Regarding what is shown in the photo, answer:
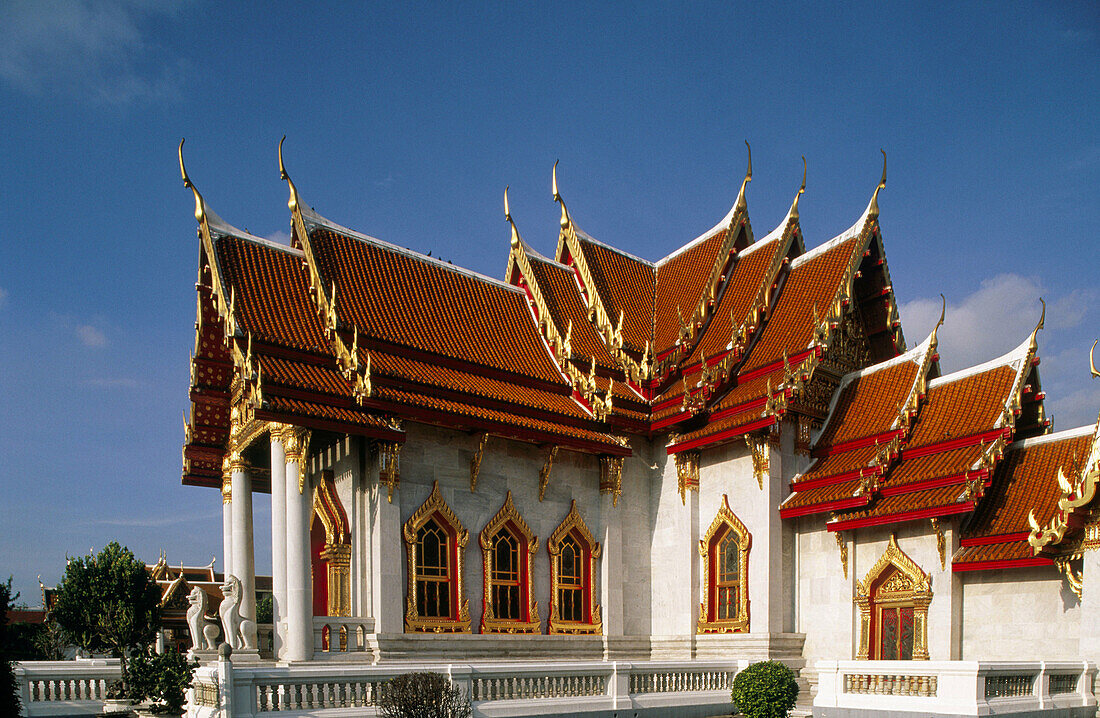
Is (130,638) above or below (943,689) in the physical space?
below

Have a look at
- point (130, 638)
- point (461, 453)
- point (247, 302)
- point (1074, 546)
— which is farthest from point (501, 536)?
point (130, 638)

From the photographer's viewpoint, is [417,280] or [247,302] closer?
[247,302]

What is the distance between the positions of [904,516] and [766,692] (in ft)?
13.4

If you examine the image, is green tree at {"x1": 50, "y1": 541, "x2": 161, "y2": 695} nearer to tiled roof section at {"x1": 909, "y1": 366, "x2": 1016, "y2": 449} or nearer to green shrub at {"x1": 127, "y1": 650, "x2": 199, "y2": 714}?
green shrub at {"x1": 127, "y1": 650, "x2": 199, "y2": 714}

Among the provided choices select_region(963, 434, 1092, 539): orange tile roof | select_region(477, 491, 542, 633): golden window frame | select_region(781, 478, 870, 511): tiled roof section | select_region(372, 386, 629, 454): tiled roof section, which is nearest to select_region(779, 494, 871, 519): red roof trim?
select_region(781, 478, 870, 511): tiled roof section

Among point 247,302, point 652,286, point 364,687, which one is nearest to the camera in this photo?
point 364,687

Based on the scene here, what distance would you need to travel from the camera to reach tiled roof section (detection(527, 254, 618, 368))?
20438mm

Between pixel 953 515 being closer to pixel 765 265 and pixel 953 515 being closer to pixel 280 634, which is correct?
pixel 765 265

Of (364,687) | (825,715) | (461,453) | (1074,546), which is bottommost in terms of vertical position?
(825,715)

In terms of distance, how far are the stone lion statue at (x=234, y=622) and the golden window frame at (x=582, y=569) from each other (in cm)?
594

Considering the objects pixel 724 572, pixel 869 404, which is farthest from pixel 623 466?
pixel 869 404

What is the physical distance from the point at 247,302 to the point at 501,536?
6.25m

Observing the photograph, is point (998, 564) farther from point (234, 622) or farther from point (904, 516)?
point (234, 622)

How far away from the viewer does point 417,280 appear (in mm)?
19531
